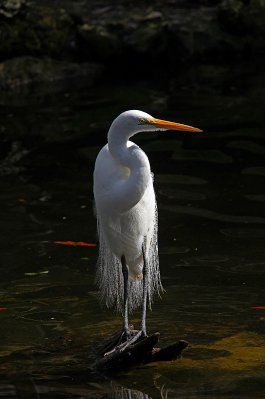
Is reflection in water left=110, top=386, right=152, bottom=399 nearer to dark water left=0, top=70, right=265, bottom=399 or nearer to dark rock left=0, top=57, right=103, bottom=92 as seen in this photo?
dark water left=0, top=70, right=265, bottom=399

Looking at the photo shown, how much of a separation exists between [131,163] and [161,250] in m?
2.53

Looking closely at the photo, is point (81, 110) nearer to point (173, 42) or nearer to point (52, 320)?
point (173, 42)

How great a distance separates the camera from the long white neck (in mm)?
5504

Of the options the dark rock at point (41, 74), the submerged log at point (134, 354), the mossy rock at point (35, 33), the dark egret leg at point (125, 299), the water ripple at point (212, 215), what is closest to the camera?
the submerged log at point (134, 354)

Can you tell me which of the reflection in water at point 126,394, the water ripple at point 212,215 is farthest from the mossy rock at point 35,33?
the reflection in water at point 126,394

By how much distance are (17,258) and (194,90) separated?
21.2 ft

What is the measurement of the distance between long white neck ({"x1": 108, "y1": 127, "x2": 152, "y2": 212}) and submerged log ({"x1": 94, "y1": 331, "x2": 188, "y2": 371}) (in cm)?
84

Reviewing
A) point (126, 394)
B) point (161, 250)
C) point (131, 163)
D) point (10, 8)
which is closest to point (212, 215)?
point (161, 250)

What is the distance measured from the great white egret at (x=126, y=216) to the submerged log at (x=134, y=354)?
14 centimetres

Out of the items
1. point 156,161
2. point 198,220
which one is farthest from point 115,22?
point 198,220

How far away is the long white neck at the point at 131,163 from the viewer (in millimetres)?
5504

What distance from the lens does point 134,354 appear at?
5.69 metres

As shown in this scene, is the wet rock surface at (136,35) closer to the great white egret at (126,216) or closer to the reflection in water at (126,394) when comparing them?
the great white egret at (126,216)

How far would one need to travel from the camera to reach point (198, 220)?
28.1 feet
